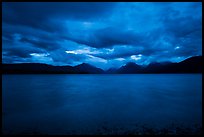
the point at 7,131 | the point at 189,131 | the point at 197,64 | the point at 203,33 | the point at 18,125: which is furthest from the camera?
the point at 197,64

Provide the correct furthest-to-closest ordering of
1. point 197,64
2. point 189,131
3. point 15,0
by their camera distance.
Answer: point 197,64 → point 189,131 → point 15,0

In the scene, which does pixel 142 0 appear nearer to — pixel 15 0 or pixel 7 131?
pixel 15 0

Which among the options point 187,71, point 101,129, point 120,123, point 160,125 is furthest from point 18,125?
point 187,71

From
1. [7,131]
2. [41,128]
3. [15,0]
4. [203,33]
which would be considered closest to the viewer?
[203,33]

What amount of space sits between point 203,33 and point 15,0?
4817 mm

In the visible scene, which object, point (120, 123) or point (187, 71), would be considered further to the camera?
point (187, 71)

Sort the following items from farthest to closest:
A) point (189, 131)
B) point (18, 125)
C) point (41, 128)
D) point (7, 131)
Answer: point (18, 125), point (41, 128), point (7, 131), point (189, 131)

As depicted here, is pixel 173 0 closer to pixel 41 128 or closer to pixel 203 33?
pixel 203 33

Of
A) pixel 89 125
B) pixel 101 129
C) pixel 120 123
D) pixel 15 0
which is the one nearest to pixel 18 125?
pixel 89 125

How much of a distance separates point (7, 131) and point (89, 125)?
12.2ft

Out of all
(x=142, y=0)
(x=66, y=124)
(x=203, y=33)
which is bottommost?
(x=66, y=124)

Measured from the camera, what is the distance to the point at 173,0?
147 inches

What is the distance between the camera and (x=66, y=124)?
8039mm

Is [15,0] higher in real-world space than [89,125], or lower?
higher
